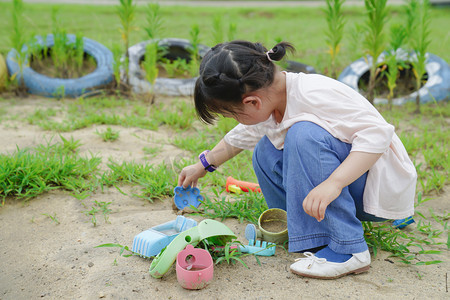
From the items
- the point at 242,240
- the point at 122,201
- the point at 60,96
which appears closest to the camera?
the point at 242,240

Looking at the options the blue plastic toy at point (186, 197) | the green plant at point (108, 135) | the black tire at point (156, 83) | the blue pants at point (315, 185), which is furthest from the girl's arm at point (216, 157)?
the black tire at point (156, 83)

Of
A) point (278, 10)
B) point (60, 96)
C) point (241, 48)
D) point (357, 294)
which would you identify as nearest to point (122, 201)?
point (241, 48)

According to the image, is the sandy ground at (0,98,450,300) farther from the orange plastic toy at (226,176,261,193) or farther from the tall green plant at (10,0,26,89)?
the tall green plant at (10,0,26,89)

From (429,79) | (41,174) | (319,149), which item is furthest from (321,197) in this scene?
(429,79)

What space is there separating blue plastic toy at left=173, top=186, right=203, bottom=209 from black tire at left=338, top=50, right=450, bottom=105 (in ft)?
7.63

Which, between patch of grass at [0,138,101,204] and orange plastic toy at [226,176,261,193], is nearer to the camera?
patch of grass at [0,138,101,204]

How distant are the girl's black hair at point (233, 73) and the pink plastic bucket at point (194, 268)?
1.72 ft

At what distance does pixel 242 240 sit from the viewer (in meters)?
1.91

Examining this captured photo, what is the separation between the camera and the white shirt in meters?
1.54

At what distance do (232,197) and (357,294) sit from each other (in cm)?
91

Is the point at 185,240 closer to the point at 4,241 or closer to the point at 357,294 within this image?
the point at 357,294

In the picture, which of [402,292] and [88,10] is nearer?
[402,292]

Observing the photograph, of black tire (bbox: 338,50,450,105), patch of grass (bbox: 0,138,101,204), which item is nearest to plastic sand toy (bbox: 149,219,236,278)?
patch of grass (bbox: 0,138,101,204)

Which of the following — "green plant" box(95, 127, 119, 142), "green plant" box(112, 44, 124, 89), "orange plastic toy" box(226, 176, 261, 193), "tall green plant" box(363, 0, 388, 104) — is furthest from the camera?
"green plant" box(112, 44, 124, 89)
